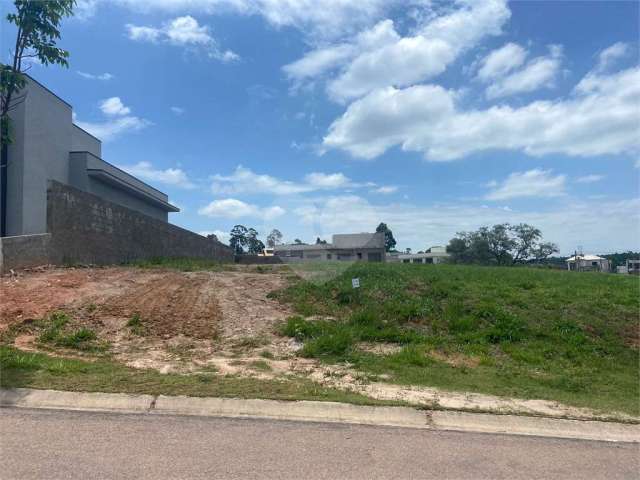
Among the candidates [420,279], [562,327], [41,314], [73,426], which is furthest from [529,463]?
[420,279]

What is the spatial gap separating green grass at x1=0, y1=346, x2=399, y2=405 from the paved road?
0.71m

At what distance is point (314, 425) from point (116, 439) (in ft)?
6.43

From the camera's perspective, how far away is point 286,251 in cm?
8300

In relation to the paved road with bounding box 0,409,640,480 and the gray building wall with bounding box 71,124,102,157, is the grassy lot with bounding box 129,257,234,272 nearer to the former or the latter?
the gray building wall with bounding box 71,124,102,157

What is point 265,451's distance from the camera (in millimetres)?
4559

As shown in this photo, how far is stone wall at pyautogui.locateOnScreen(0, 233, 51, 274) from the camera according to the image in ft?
37.8

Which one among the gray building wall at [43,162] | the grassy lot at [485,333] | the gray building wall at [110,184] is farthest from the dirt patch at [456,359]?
the gray building wall at [110,184]

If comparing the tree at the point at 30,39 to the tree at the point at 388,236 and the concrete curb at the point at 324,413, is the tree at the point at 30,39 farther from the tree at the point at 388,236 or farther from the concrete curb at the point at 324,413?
the tree at the point at 388,236

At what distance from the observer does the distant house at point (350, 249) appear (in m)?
71.5

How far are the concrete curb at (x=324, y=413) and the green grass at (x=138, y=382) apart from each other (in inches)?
6.9

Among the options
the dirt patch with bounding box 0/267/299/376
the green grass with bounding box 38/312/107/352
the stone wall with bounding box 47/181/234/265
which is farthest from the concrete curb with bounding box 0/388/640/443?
the stone wall with bounding box 47/181/234/265

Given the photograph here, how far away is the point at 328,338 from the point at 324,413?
11.1 feet

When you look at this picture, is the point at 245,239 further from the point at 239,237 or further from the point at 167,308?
the point at 167,308

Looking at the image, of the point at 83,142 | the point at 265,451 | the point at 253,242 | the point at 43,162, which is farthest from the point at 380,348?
the point at 253,242
